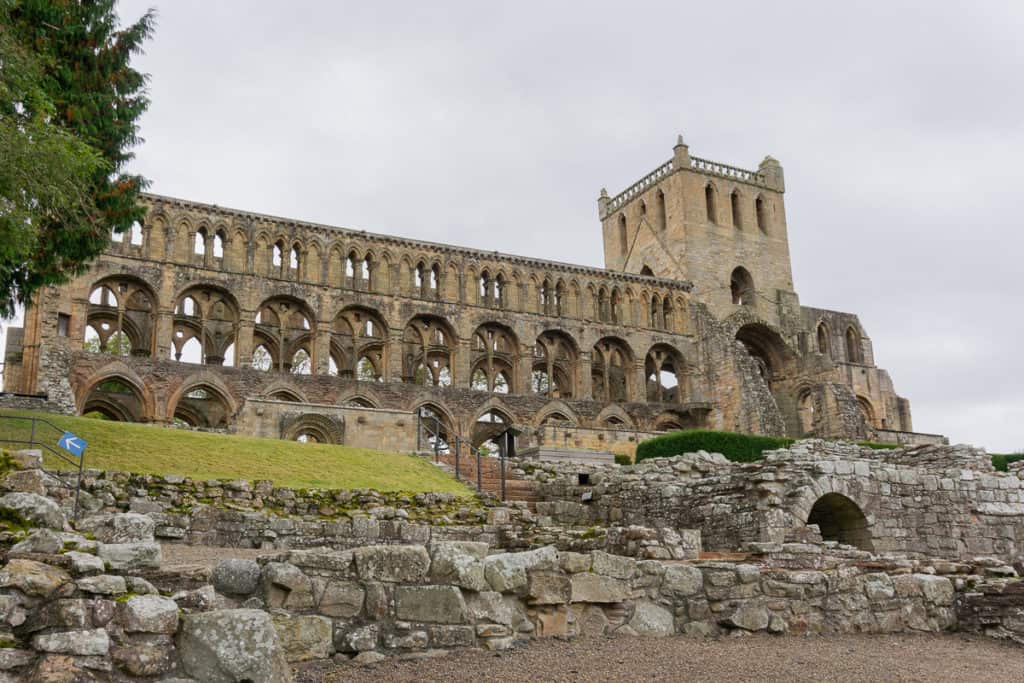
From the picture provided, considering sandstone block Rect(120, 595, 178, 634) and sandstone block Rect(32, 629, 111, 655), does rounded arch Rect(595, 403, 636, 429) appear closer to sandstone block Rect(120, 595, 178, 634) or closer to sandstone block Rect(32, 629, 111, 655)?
sandstone block Rect(120, 595, 178, 634)

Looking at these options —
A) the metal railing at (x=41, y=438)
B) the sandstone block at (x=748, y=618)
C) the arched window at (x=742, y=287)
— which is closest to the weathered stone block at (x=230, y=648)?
the sandstone block at (x=748, y=618)

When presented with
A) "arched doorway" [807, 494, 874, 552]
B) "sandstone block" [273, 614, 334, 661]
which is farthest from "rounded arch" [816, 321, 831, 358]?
"sandstone block" [273, 614, 334, 661]

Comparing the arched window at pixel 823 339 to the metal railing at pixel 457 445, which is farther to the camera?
the arched window at pixel 823 339

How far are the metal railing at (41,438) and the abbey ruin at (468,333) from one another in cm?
942

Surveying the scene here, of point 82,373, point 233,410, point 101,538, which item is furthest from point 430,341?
point 101,538

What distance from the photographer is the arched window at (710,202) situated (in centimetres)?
5475

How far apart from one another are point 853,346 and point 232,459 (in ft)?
154

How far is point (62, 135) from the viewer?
15516 millimetres

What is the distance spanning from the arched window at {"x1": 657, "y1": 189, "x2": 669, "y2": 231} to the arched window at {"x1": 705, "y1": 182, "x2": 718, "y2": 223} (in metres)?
2.47

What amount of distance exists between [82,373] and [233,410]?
5.68 meters

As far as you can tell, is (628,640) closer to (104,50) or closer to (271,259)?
(104,50)

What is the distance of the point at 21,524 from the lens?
8586mm

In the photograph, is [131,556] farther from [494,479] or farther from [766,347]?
[766,347]

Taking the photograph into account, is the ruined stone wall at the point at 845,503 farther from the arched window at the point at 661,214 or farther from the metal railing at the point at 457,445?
the arched window at the point at 661,214
